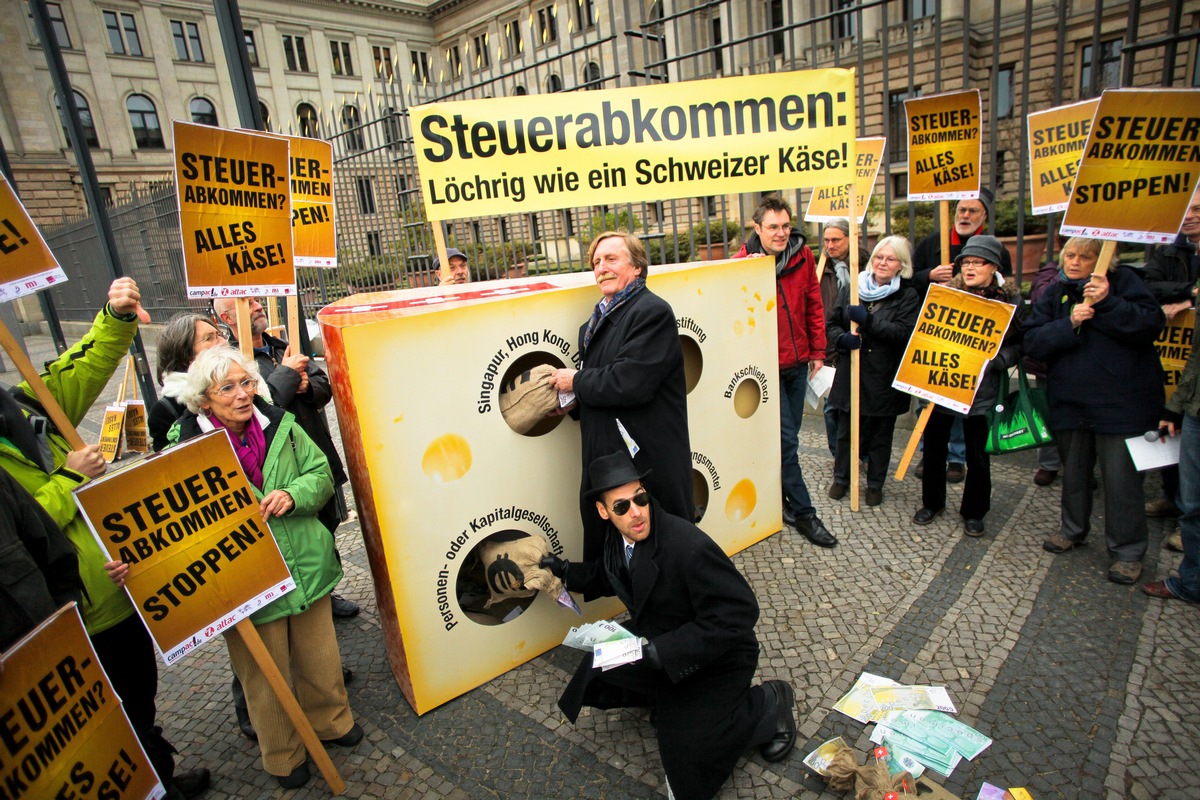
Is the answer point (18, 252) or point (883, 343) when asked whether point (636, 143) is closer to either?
point (883, 343)

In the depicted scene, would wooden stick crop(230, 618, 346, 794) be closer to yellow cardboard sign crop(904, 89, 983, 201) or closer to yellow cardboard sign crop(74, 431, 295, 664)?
yellow cardboard sign crop(74, 431, 295, 664)

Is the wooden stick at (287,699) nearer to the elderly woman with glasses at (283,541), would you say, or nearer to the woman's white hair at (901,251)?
the elderly woman with glasses at (283,541)

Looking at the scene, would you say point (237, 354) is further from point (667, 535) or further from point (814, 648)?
point (814, 648)

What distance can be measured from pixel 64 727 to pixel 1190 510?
4.75 metres

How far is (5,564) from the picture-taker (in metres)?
2.06

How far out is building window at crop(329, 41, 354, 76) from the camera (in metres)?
39.5

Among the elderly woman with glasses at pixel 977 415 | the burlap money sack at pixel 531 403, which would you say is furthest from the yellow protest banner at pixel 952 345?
the burlap money sack at pixel 531 403

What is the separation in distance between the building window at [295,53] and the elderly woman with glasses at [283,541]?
43.4 metres

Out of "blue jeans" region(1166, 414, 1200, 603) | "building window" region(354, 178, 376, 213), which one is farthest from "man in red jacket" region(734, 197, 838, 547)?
"building window" region(354, 178, 376, 213)

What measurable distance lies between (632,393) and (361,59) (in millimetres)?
45384

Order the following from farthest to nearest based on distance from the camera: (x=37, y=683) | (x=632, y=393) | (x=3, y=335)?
(x=632, y=393), (x=3, y=335), (x=37, y=683)

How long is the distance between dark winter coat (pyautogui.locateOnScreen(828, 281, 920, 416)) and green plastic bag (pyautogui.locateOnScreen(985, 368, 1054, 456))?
0.57 metres

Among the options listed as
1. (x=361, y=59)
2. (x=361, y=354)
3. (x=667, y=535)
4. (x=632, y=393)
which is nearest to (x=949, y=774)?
(x=667, y=535)

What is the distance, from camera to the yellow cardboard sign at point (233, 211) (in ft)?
9.67
